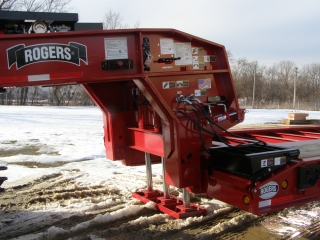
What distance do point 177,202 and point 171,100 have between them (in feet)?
5.38

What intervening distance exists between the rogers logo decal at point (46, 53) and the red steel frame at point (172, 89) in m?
0.03

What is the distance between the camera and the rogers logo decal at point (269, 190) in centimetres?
336

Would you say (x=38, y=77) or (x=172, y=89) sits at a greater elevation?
(x=38, y=77)

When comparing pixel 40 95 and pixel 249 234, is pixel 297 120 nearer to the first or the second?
pixel 249 234

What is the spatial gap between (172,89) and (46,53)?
1333mm

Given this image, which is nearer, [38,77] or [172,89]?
[38,77]

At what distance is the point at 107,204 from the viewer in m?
5.00

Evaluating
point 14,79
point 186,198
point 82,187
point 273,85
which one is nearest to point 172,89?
point 186,198

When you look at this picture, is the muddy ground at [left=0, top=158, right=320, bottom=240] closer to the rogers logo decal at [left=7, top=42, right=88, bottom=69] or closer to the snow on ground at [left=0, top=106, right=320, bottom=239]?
the snow on ground at [left=0, top=106, right=320, bottom=239]

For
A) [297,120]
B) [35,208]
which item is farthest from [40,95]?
[35,208]

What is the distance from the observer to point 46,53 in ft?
10.6

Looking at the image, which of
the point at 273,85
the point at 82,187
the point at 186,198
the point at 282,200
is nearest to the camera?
the point at 282,200

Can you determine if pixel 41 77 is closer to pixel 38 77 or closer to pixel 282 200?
pixel 38 77

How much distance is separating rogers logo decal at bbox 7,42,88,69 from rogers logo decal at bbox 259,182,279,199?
198cm
